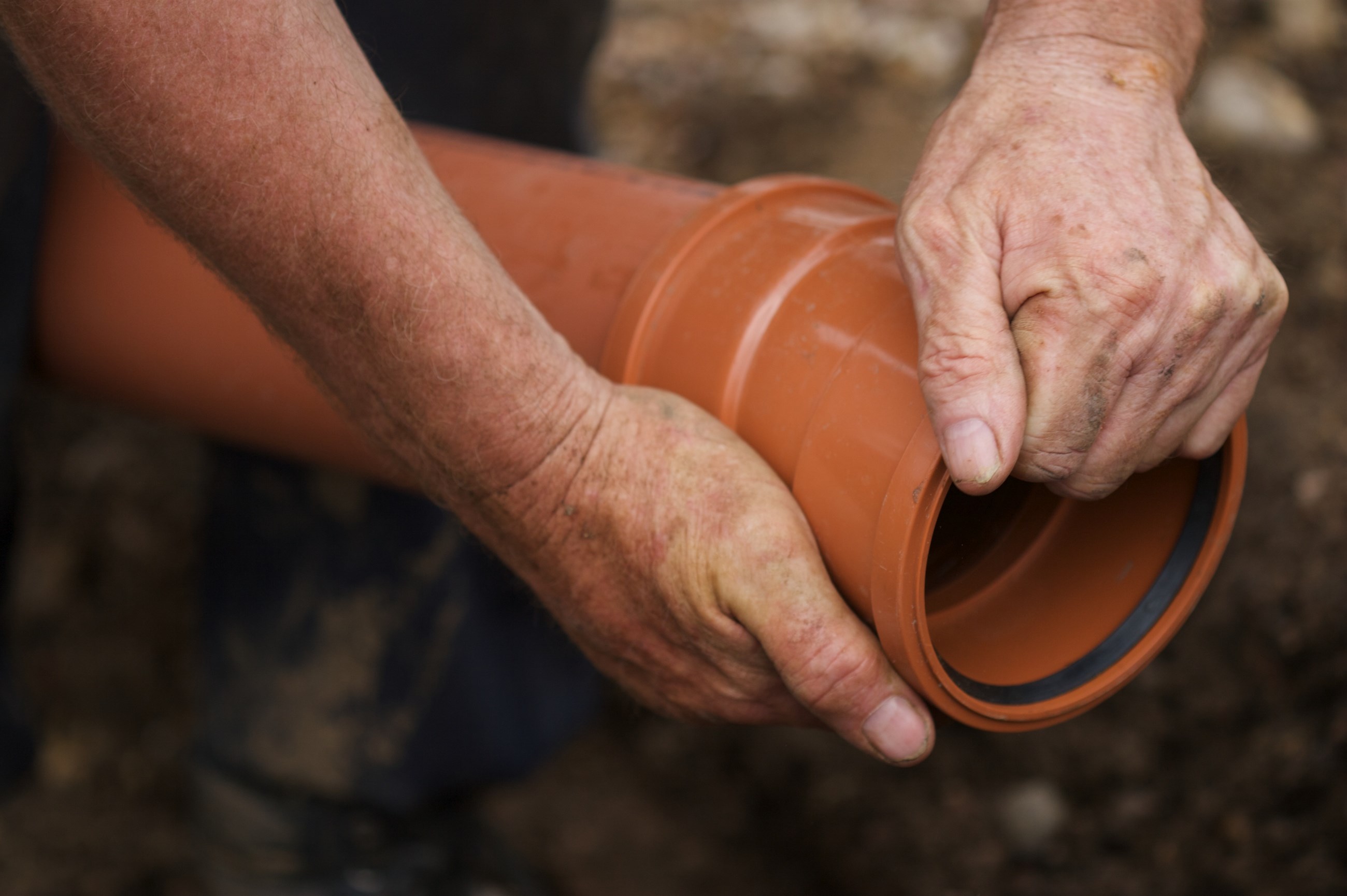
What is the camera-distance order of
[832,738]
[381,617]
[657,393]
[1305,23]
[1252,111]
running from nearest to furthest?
[657,393], [381,617], [832,738], [1252,111], [1305,23]

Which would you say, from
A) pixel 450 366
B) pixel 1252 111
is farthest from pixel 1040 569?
pixel 1252 111

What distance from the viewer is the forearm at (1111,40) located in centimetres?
86

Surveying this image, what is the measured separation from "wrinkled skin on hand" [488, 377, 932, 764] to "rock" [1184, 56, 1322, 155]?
1.73 m

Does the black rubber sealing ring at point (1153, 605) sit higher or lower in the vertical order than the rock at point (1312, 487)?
higher

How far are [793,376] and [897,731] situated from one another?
312mm

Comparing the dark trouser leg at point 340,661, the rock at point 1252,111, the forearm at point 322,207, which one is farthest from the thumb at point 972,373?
the rock at point 1252,111

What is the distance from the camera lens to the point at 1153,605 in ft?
3.05

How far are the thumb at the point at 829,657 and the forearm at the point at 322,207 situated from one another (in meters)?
0.22

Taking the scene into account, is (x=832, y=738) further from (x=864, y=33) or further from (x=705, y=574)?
(x=864, y=33)

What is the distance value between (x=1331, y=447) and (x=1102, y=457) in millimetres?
1247

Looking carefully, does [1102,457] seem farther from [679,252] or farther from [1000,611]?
[679,252]

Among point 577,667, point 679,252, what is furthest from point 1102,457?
point 577,667

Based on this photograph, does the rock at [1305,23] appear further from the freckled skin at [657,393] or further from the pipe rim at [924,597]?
the pipe rim at [924,597]

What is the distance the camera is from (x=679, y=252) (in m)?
0.97
